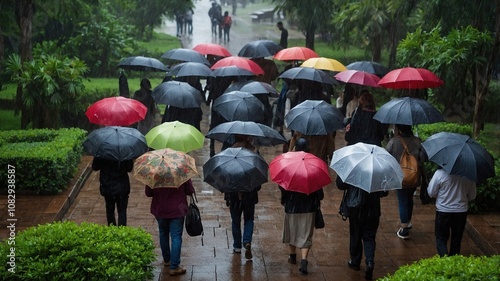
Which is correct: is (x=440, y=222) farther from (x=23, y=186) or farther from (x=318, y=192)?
(x=23, y=186)

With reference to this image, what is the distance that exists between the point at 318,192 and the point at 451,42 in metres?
6.12

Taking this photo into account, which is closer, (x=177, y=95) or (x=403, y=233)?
(x=403, y=233)

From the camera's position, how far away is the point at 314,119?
10812mm

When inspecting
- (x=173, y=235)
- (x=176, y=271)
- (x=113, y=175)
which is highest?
(x=113, y=175)

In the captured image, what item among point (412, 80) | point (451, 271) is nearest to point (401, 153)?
point (412, 80)

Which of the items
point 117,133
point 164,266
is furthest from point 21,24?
point 164,266

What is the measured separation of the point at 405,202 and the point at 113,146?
4063mm

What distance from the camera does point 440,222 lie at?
8812mm

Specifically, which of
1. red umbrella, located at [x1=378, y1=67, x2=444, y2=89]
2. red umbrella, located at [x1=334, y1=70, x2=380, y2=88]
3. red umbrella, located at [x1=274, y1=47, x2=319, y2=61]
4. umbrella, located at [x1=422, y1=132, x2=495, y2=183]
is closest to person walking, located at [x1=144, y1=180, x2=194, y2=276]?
umbrella, located at [x1=422, y1=132, x2=495, y2=183]

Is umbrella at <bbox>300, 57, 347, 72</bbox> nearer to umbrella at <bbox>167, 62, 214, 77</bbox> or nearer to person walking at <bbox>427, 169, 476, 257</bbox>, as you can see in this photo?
umbrella at <bbox>167, 62, 214, 77</bbox>

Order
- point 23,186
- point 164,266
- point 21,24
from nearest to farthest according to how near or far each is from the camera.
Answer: point 164,266 < point 23,186 < point 21,24

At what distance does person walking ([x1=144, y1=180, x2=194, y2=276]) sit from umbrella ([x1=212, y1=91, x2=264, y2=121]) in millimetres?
3313

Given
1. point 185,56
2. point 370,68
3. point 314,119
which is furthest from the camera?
point 185,56

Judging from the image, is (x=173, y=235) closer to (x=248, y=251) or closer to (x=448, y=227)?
(x=248, y=251)
